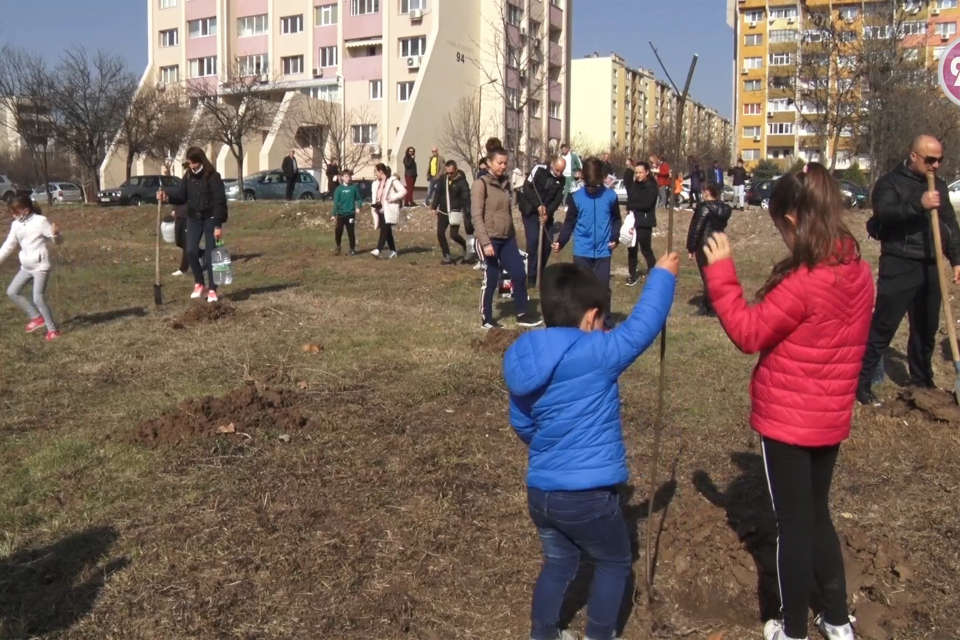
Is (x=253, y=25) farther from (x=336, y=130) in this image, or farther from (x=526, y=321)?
(x=526, y=321)

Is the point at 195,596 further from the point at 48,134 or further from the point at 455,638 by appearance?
the point at 48,134

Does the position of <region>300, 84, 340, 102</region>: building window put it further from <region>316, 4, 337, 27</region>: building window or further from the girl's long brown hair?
the girl's long brown hair

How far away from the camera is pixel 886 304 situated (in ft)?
21.4

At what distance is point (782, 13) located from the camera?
90.0 m

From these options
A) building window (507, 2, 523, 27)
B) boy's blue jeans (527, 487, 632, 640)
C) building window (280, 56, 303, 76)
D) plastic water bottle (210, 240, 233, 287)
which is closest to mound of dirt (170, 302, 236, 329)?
plastic water bottle (210, 240, 233, 287)

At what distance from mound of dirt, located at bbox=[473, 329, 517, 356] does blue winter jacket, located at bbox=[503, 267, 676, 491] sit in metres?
4.97

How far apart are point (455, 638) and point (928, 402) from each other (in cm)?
406

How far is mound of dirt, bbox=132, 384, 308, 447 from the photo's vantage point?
5.82 m

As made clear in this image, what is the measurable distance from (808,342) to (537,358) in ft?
3.24

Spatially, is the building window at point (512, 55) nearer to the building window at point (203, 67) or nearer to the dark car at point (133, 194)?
the dark car at point (133, 194)

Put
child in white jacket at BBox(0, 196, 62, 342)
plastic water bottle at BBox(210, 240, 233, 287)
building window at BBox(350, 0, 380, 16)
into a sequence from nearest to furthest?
1. child in white jacket at BBox(0, 196, 62, 342)
2. plastic water bottle at BBox(210, 240, 233, 287)
3. building window at BBox(350, 0, 380, 16)

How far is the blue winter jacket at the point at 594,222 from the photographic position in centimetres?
885

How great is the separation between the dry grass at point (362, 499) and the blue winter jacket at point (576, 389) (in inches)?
37.0

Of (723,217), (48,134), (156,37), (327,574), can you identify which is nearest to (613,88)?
(156,37)
